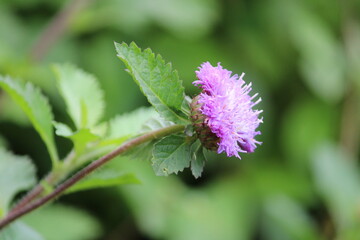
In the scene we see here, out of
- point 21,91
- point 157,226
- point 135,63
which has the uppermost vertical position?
point 135,63

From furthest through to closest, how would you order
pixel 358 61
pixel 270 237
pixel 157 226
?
pixel 358 61 < pixel 270 237 < pixel 157 226

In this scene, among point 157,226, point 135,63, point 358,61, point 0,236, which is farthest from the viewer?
point 358,61

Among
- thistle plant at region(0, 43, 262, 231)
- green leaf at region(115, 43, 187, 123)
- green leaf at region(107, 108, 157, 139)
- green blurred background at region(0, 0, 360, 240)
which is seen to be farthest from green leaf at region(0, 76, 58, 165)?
green blurred background at region(0, 0, 360, 240)

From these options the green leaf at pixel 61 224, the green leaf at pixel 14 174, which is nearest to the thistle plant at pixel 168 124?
the green leaf at pixel 14 174

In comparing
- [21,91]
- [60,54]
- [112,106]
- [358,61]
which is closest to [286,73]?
[358,61]

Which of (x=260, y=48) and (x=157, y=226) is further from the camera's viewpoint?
(x=260, y=48)

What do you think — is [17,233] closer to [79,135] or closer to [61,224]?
[79,135]

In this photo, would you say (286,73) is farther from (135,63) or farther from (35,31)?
(135,63)
